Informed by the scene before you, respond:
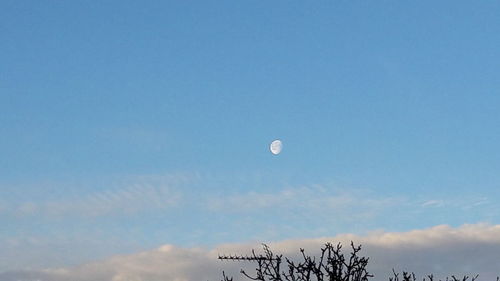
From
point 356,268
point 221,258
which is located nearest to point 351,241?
point 356,268

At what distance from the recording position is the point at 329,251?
4034cm

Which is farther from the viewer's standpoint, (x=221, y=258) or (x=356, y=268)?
(x=221, y=258)

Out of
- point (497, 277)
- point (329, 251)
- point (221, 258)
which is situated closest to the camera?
point (497, 277)

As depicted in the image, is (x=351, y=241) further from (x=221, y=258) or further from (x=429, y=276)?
(x=221, y=258)

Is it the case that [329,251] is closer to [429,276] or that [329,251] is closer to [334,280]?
[334,280]

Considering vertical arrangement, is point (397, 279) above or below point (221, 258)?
below

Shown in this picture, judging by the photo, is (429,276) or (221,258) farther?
(221,258)

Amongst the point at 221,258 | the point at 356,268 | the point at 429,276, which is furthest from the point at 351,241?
the point at 221,258

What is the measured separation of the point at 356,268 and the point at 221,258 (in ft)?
26.1

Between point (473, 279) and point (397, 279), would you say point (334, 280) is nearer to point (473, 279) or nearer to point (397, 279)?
point (397, 279)

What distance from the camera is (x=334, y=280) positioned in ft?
129

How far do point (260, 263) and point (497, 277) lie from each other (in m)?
10.3

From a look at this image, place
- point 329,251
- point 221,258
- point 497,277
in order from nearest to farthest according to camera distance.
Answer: point 497,277 < point 329,251 < point 221,258

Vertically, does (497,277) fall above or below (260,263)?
below
